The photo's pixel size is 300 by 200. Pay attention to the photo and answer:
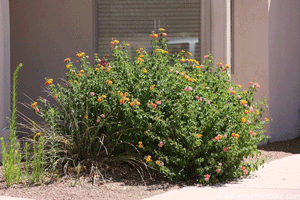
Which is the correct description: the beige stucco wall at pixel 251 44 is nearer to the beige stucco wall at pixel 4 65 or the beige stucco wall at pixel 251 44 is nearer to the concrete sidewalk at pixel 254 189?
the concrete sidewalk at pixel 254 189

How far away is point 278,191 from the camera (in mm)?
5457

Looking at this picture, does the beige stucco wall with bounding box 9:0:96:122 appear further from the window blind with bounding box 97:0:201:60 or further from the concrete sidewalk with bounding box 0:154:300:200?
the concrete sidewalk with bounding box 0:154:300:200

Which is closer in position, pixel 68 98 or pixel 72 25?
pixel 68 98

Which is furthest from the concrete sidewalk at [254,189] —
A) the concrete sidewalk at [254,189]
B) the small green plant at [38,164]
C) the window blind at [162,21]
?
the window blind at [162,21]

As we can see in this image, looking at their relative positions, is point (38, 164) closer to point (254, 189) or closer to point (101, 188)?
point (101, 188)

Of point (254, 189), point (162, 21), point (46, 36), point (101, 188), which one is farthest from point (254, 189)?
point (46, 36)

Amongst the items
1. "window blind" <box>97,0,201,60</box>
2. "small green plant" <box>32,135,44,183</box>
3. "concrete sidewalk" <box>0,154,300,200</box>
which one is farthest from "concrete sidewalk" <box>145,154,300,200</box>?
"window blind" <box>97,0,201,60</box>

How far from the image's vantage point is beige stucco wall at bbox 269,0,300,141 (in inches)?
372

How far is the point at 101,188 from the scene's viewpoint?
569 cm

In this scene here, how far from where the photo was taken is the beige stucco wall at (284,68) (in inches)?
372

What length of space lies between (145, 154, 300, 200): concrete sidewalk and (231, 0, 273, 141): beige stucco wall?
2.92 meters

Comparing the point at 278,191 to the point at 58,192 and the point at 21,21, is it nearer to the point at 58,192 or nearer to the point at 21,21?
the point at 58,192

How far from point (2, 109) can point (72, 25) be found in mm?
2798

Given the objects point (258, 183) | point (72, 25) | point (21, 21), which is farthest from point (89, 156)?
point (21, 21)
